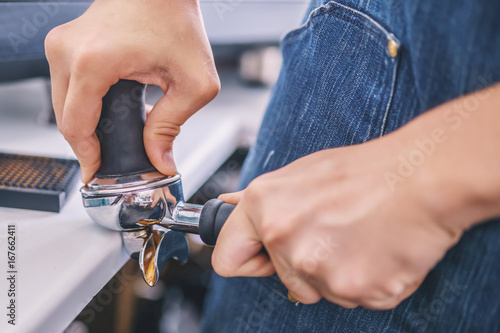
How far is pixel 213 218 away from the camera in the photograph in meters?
0.36

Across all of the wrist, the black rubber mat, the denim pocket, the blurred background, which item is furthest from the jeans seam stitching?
the blurred background

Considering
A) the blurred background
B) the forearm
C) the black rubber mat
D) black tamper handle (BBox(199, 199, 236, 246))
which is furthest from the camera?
the blurred background

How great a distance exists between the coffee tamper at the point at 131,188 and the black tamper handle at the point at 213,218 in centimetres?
1

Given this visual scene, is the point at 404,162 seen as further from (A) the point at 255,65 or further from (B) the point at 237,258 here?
(A) the point at 255,65

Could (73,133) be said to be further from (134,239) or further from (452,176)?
(452,176)

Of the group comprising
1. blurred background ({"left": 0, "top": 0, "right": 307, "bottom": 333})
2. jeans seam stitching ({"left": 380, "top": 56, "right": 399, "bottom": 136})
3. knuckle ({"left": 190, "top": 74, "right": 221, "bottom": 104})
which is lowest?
blurred background ({"left": 0, "top": 0, "right": 307, "bottom": 333})

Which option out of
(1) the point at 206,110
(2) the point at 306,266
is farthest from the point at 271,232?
(1) the point at 206,110

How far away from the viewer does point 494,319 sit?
12.9 inches

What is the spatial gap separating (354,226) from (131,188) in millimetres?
212

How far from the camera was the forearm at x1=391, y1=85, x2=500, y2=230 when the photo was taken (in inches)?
9.7

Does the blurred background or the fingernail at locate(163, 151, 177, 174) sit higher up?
the fingernail at locate(163, 151, 177, 174)

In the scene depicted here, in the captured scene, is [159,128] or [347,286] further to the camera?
[159,128]

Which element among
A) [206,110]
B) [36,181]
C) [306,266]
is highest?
[306,266]

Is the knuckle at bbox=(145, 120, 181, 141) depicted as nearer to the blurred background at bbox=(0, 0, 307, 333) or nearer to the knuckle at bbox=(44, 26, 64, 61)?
the knuckle at bbox=(44, 26, 64, 61)
